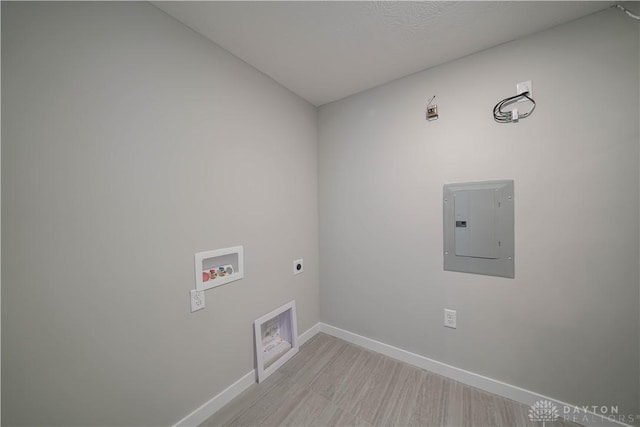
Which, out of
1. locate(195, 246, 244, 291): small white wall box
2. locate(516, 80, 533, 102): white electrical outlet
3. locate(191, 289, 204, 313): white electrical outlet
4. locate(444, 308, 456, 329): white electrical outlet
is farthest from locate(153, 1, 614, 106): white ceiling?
locate(444, 308, 456, 329): white electrical outlet

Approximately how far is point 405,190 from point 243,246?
139 centimetres

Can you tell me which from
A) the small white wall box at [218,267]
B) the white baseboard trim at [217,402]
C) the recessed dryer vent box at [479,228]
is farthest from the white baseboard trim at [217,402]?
the recessed dryer vent box at [479,228]

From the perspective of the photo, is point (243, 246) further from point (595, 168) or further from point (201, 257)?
point (595, 168)

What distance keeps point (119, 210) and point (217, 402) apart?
1.34 metres

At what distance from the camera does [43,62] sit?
0.84m

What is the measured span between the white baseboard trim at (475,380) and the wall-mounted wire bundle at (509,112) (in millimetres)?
1790

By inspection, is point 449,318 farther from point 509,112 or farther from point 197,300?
point 197,300

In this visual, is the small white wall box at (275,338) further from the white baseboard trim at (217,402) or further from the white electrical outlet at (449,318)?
the white electrical outlet at (449,318)

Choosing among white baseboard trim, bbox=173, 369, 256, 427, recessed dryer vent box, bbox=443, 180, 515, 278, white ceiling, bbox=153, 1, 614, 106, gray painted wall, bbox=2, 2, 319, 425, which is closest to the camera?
gray painted wall, bbox=2, 2, 319, 425

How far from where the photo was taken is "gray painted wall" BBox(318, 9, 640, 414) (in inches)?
46.6

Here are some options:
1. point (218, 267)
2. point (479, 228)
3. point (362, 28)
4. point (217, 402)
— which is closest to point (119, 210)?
point (218, 267)

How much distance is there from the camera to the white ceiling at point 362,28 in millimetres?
1161

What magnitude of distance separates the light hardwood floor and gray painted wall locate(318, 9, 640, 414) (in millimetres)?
194

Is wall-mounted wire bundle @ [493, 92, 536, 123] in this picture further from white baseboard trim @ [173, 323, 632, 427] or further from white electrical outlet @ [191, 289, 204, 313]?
white electrical outlet @ [191, 289, 204, 313]
